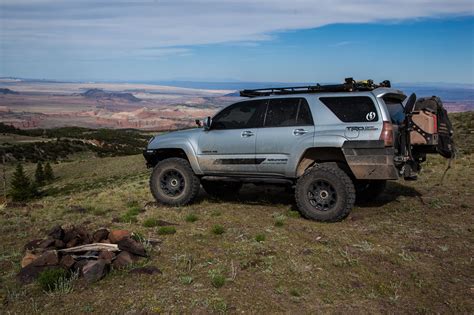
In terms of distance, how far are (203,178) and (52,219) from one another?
3560 mm

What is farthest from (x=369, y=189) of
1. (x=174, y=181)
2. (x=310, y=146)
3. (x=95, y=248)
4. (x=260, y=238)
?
(x=95, y=248)

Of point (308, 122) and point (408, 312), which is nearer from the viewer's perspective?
point (408, 312)

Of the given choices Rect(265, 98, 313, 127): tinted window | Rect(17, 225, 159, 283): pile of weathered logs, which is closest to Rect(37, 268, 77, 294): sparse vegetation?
Rect(17, 225, 159, 283): pile of weathered logs

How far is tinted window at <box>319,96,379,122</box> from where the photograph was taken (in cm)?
845

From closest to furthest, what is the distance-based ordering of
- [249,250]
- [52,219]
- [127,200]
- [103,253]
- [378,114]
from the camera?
[103,253]
[249,250]
[378,114]
[52,219]
[127,200]

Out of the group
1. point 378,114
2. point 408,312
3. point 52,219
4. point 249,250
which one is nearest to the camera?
point 408,312

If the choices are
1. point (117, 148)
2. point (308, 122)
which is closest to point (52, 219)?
point (308, 122)

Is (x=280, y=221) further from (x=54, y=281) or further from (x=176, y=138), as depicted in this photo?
(x=54, y=281)

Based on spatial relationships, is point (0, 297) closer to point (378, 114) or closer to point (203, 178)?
point (203, 178)

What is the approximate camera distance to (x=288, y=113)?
937 cm

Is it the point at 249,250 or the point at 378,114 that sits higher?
the point at 378,114

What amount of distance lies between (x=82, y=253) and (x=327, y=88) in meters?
5.61

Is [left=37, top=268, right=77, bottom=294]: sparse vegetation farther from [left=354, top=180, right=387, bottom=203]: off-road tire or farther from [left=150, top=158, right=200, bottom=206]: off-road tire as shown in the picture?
[left=354, top=180, right=387, bottom=203]: off-road tire

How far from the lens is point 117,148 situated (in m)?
107
